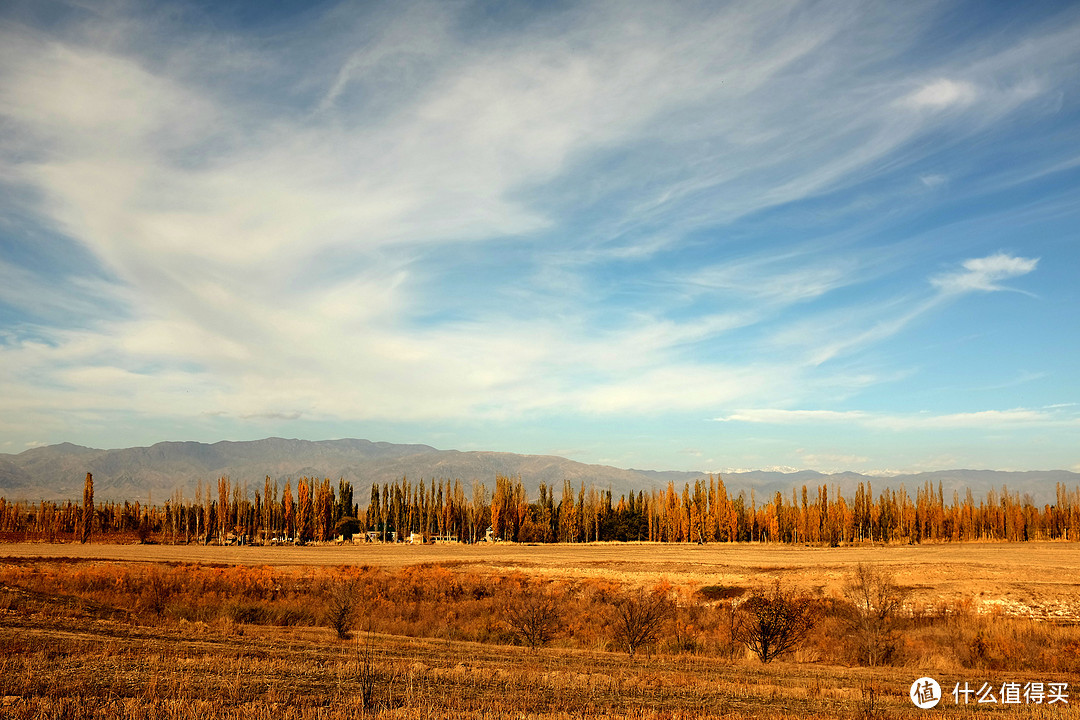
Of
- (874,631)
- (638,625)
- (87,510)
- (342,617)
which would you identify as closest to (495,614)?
(638,625)

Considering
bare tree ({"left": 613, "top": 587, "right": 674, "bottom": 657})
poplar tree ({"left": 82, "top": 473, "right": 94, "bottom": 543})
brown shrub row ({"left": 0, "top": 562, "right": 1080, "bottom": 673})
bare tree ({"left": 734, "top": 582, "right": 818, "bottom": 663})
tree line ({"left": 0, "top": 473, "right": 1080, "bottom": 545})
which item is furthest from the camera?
tree line ({"left": 0, "top": 473, "right": 1080, "bottom": 545})

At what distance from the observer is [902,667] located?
20.8 metres

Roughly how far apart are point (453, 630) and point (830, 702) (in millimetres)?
16062

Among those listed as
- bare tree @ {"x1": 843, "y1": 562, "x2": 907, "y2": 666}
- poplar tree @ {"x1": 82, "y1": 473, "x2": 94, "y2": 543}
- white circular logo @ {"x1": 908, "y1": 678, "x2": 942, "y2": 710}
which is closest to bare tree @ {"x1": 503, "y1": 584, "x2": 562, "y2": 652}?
bare tree @ {"x1": 843, "y1": 562, "x2": 907, "y2": 666}

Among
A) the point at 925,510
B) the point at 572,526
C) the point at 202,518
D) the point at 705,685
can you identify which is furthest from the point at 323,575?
the point at 925,510

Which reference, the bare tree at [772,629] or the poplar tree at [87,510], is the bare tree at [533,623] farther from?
the poplar tree at [87,510]

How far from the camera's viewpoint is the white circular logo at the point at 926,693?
14.0 m

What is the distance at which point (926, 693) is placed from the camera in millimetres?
15234

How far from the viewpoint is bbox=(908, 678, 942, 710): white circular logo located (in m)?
14.0

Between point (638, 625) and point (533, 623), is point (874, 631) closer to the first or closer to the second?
point (638, 625)

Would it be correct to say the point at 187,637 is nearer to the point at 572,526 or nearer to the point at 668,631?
the point at 668,631

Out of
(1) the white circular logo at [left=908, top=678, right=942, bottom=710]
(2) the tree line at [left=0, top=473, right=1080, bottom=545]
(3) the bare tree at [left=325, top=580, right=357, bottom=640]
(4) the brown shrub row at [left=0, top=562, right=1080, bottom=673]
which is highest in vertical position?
(1) the white circular logo at [left=908, top=678, right=942, bottom=710]

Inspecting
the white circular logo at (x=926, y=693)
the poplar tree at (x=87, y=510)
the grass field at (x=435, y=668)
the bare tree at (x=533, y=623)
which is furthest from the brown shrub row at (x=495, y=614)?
the poplar tree at (x=87, y=510)

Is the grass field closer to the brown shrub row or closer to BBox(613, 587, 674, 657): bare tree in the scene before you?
the brown shrub row
